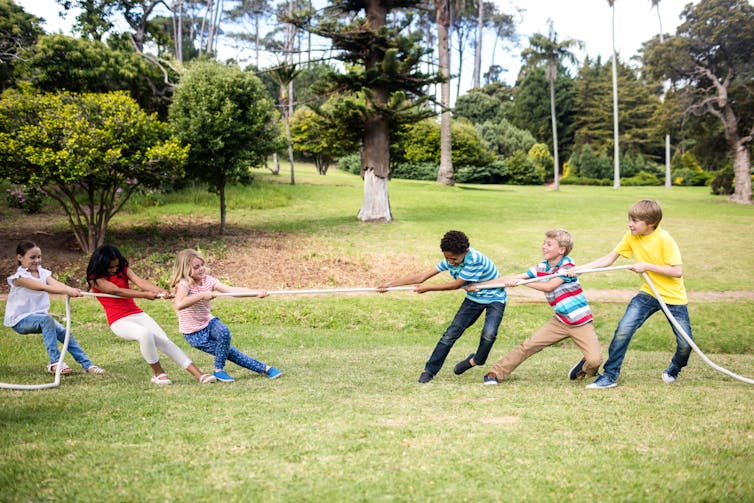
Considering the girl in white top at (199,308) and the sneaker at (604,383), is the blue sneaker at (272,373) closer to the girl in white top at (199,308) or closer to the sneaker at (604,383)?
the girl in white top at (199,308)

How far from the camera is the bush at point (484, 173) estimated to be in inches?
1772

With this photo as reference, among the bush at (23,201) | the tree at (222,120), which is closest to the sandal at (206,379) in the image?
the tree at (222,120)

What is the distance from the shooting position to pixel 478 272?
615 centimetres

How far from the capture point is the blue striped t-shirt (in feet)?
20.1

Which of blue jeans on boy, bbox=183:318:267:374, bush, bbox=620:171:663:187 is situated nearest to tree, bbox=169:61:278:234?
blue jeans on boy, bbox=183:318:267:374

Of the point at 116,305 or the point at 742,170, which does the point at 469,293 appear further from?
the point at 742,170

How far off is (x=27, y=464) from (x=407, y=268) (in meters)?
12.1

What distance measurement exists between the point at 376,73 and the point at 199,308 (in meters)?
14.9

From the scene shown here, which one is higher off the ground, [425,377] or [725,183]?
[725,183]

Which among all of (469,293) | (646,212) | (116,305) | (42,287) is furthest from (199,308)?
(646,212)

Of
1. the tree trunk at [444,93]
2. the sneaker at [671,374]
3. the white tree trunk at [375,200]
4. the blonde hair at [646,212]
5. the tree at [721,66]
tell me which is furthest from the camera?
the tree at [721,66]

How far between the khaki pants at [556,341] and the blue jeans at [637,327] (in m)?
0.14

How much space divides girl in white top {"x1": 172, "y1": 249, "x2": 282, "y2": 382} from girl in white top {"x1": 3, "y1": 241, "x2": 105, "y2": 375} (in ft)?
3.95

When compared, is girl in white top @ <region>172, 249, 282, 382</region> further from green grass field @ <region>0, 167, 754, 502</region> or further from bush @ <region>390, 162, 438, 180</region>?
bush @ <region>390, 162, 438, 180</region>
